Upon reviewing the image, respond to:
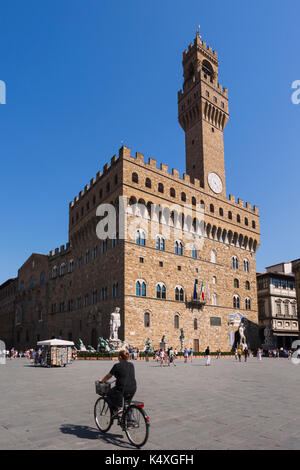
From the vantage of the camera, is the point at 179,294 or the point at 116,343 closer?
the point at 116,343

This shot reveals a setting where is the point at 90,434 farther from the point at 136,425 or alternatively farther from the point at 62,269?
the point at 62,269

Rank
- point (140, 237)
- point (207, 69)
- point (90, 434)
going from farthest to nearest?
point (207, 69), point (140, 237), point (90, 434)

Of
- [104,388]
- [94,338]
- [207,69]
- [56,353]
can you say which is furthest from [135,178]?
[104,388]

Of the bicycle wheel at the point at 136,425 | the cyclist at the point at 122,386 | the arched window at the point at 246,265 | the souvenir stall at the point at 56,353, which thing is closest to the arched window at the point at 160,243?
the souvenir stall at the point at 56,353

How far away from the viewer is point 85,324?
4019 centimetres

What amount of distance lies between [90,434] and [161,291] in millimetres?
29821

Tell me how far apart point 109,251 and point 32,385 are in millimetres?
23497

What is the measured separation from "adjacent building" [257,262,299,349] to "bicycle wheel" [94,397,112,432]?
5009 centimetres

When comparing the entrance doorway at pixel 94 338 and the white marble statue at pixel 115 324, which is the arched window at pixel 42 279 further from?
the white marble statue at pixel 115 324

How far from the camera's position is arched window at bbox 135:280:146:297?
112 feet

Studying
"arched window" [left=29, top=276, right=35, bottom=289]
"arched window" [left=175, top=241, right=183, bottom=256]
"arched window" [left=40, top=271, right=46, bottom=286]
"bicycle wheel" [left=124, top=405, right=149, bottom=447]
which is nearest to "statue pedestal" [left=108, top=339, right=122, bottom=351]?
"arched window" [left=175, top=241, right=183, bottom=256]

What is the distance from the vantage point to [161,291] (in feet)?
119

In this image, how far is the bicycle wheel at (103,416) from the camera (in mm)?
6480

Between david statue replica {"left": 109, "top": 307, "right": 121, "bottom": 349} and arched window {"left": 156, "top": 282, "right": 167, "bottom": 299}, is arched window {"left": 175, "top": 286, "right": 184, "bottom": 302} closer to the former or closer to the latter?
arched window {"left": 156, "top": 282, "right": 167, "bottom": 299}
